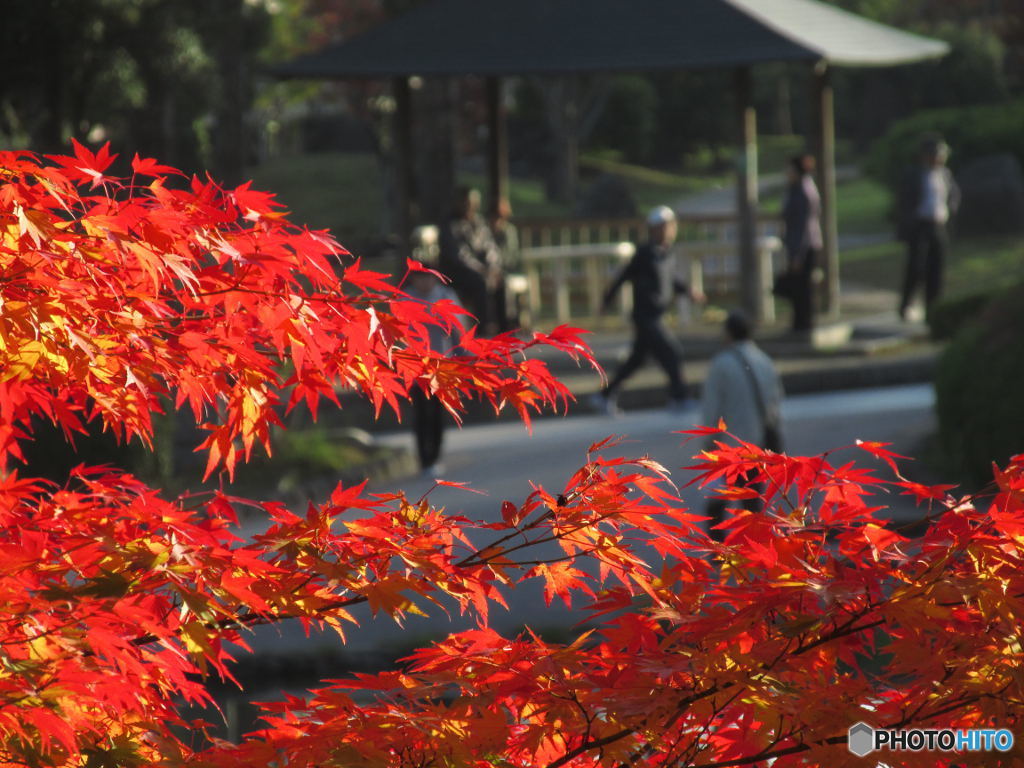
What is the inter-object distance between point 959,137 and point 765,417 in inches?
886

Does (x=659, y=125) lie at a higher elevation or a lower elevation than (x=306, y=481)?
higher

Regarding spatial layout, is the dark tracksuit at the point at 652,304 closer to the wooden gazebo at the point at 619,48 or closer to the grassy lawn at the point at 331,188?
the wooden gazebo at the point at 619,48

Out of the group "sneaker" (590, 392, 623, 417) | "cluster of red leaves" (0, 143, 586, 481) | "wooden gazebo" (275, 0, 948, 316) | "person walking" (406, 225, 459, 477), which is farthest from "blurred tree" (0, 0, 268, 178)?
"cluster of red leaves" (0, 143, 586, 481)

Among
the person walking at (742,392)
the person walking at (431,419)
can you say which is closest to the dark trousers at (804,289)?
the person walking at (431,419)

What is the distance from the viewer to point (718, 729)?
287 centimetres

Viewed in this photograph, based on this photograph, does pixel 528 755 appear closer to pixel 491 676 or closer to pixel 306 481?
pixel 491 676

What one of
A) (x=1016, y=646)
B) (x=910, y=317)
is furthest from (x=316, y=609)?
(x=910, y=317)

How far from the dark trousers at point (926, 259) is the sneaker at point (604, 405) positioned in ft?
14.5

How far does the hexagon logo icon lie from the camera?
8.16 feet

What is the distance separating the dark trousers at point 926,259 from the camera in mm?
15180

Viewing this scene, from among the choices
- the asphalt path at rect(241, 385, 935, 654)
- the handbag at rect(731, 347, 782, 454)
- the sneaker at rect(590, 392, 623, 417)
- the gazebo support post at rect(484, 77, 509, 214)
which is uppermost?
the gazebo support post at rect(484, 77, 509, 214)

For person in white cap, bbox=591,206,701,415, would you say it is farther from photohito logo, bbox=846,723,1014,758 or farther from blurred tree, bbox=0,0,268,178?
photohito logo, bbox=846,723,1014,758

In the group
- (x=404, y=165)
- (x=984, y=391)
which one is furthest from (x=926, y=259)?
(x=984, y=391)

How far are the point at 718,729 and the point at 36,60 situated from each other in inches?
415
